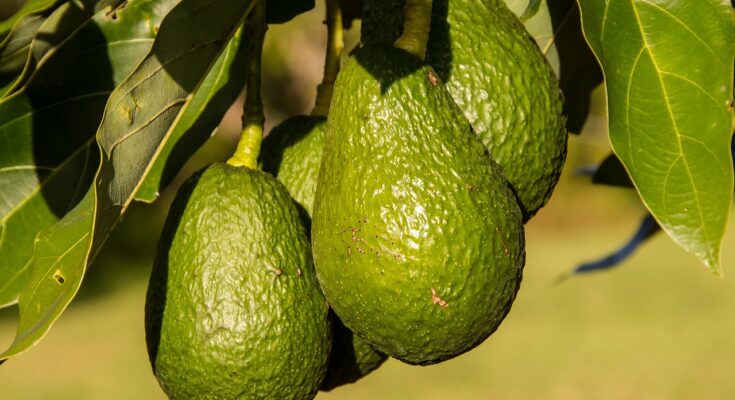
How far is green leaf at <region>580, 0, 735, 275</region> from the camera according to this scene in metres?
1.46

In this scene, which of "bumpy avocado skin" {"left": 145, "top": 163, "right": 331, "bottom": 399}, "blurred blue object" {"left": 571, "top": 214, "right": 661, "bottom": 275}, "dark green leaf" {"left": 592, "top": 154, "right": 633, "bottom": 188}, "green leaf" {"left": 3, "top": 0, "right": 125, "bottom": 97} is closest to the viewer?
"bumpy avocado skin" {"left": 145, "top": 163, "right": 331, "bottom": 399}

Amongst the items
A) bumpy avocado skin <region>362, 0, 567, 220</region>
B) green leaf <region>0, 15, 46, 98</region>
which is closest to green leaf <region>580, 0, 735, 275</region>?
bumpy avocado skin <region>362, 0, 567, 220</region>

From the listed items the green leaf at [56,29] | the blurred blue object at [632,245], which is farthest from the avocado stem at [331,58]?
the blurred blue object at [632,245]

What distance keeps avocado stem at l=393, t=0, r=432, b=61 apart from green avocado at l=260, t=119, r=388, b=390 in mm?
260

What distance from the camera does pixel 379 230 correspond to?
1.43 meters

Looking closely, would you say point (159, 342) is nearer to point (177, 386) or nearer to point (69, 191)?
point (177, 386)

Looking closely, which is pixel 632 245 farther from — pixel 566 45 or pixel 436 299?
pixel 436 299

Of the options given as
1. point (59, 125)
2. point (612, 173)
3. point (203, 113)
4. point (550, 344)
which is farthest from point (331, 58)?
point (550, 344)

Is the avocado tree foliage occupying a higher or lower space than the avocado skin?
higher

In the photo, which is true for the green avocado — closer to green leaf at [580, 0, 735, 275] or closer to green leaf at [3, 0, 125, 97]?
green leaf at [3, 0, 125, 97]

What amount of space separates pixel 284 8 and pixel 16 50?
19.1 inches

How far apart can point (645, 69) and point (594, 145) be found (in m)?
10.7

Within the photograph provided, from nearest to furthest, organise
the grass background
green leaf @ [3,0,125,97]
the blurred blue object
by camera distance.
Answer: green leaf @ [3,0,125,97] → the blurred blue object → the grass background

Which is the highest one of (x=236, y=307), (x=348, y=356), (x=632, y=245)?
(x=236, y=307)
